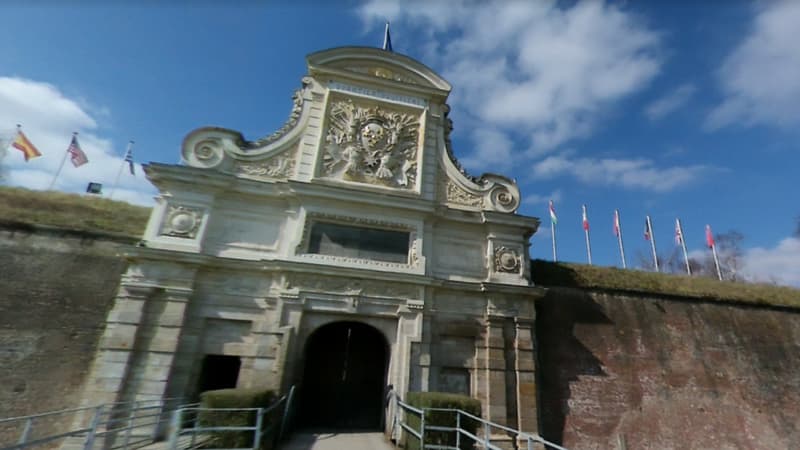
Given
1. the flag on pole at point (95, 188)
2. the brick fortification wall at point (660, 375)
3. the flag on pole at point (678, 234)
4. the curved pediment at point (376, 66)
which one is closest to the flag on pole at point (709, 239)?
the flag on pole at point (678, 234)

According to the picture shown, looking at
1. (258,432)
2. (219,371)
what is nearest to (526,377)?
(258,432)

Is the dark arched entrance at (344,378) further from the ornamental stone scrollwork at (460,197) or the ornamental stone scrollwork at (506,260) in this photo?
the ornamental stone scrollwork at (460,197)

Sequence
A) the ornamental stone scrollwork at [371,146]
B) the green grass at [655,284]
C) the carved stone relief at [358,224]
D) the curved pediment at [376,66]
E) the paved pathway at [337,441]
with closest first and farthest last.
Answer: the paved pathway at [337,441] → the carved stone relief at [358,224] → the ornamental stone scrollwork at [371,146] → the curved pediment at [376,66] → the green grass at [655,284]

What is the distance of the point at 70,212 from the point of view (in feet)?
34.2

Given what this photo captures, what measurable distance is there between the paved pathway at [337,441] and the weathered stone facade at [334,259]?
1281 millimetres

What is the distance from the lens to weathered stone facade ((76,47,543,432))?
29.2 ft

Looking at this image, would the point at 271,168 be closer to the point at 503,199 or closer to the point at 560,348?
the point at 503,199

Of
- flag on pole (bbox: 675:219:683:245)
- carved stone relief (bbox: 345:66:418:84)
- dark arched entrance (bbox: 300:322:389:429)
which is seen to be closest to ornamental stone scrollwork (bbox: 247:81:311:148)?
carved stone relief (bbox: 345:66:418:84)

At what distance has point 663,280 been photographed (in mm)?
13914

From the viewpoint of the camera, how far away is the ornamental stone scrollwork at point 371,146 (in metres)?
11.2

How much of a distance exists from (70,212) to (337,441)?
31.4 ft

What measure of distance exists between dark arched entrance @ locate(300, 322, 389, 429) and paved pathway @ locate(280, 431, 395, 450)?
63.0 inches

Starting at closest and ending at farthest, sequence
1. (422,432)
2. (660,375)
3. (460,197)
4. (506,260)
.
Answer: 1. (422,432)
2. (506,260)
3. (660,375)
4. (460,197)

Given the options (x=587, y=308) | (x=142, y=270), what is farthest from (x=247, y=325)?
(x=587, y=308)
